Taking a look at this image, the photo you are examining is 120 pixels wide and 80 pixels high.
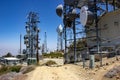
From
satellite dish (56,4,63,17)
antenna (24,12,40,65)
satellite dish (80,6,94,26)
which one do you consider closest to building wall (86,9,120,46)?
Result: satellite dish (80,6,94,26)

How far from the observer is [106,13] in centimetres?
3834

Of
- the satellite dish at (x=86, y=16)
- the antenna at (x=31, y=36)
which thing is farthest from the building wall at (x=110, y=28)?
the antenna at (x=31, y=36)

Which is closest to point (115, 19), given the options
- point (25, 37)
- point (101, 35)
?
point (101, 35)

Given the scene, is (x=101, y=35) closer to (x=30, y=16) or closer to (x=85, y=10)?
(x=85, y=10)

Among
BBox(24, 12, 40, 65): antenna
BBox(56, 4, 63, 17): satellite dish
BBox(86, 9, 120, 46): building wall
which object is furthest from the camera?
BBox(24, 12, 40, 65): antenna

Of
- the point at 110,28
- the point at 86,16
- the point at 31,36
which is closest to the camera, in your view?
the point at 86,16

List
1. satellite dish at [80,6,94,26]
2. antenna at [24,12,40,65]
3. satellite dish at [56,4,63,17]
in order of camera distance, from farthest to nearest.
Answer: antenna at [24,12,40,65], satellite dish at [56,4,63,17], satellite dish at [80,6,94,26]

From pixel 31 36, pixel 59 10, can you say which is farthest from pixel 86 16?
pixel 31 36

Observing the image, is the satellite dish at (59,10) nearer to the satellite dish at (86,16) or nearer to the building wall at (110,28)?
the satellite dish at (86,16)

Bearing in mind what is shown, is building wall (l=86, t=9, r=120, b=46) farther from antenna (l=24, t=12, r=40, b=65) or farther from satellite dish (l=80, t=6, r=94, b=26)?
antenna (l=24, t=12, r=40, b=65)

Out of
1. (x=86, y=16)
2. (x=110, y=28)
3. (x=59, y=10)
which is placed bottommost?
(x=110, y=28)

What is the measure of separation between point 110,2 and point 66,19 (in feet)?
27.5

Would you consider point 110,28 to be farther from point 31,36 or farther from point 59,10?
point 31,36

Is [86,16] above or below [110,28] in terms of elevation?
above
